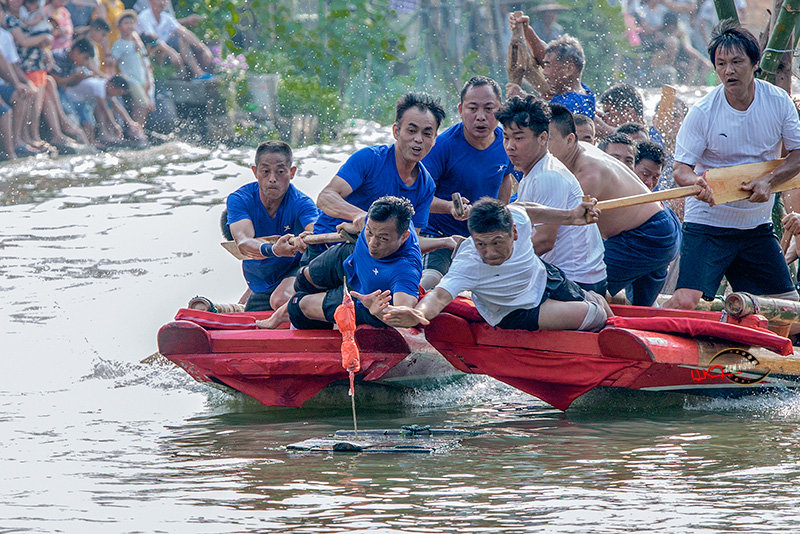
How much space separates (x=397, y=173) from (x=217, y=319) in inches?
56.3

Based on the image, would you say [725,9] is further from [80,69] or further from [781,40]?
[80,69]

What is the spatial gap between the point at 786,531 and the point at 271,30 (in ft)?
46.2

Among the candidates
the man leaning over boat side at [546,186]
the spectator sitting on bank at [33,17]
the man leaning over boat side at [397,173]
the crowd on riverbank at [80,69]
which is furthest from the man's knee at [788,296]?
the spectator sitting on bank at [33,17]

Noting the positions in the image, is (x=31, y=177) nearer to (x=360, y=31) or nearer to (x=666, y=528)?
(x=360, y=31)

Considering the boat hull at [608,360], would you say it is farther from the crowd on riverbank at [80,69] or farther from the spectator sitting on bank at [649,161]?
the crowd on riverbank at [80,69]

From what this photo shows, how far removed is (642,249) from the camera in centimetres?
727

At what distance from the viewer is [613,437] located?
20.3ft

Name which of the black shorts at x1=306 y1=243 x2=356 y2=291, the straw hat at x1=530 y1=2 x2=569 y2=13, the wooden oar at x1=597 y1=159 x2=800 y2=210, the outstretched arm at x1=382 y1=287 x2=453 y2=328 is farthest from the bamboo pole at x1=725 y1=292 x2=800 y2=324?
the straw hat at x1=530 y1=2 x2=569 y2=13

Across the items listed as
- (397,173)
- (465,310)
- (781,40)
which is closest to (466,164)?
(397,173)

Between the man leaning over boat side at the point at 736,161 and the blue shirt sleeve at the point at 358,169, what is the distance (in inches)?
65.3

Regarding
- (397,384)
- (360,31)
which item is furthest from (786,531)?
(360,31)

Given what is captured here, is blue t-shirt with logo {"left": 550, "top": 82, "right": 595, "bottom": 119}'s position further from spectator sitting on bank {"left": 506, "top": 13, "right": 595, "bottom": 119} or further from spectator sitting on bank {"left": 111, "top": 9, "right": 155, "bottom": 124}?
spectator sitting on bank {"left": 111, "top": 9, "right": 155, "bottom": 124}

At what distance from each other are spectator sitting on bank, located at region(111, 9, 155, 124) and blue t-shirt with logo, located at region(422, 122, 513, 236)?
852cm

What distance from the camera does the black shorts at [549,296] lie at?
643 cm
